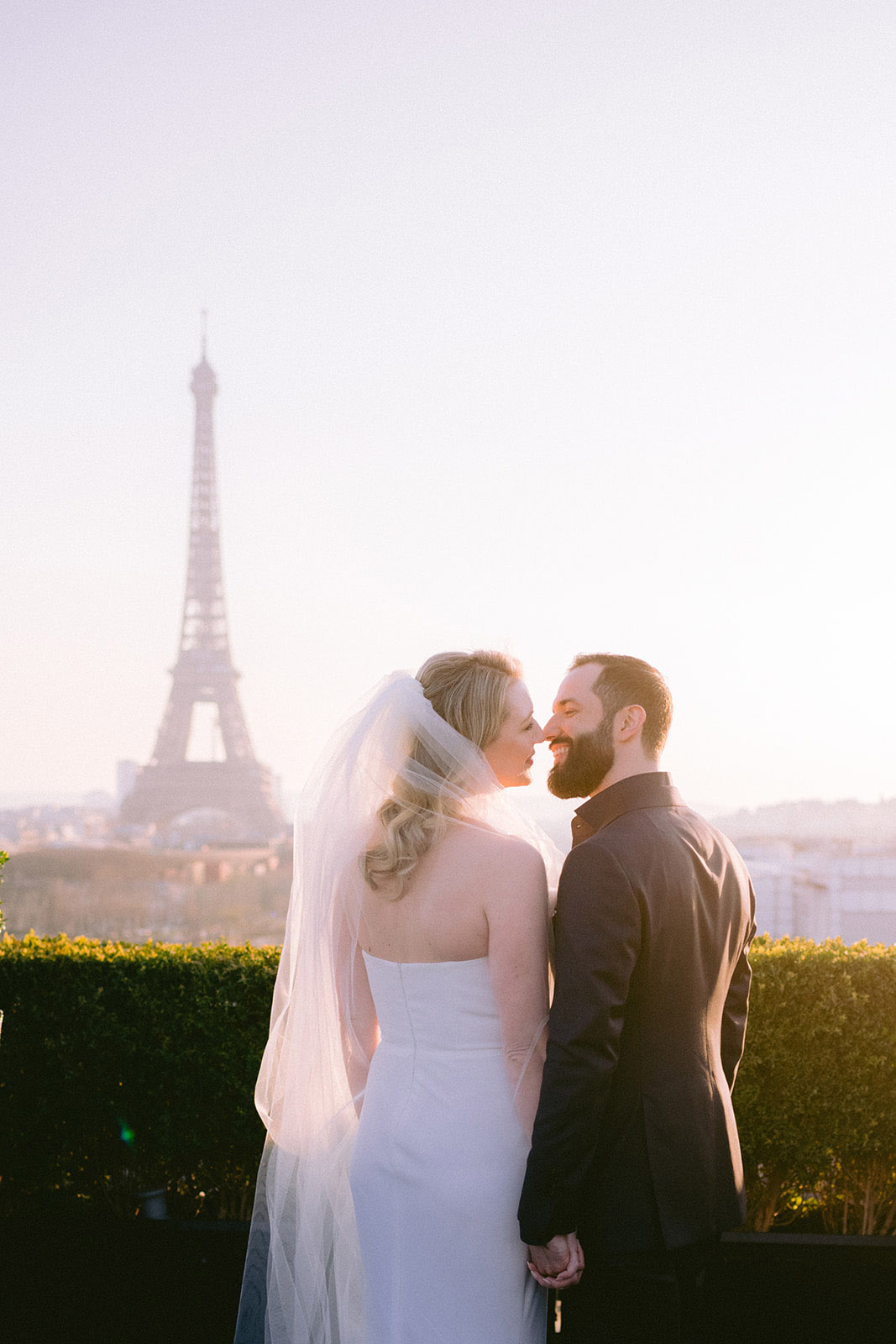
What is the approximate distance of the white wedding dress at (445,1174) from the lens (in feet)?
7.11

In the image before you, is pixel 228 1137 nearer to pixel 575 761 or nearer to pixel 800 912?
pixel 575 761

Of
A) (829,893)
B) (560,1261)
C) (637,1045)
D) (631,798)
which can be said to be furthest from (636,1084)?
(829,893)

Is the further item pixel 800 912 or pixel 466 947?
pixel 800 912

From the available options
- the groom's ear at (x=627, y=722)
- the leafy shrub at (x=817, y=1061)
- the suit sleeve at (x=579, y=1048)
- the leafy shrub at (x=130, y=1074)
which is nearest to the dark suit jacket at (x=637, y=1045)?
the suit sleeve at (x=579, y=1048)

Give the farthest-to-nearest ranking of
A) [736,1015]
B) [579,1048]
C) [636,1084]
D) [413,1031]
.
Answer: [736,1015]
[413,1031]
[636,1084]
[579,1048]

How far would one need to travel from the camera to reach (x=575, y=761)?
239cm

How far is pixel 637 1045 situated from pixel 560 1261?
48 centimetres

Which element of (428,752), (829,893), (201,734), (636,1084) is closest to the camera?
(636,1084)

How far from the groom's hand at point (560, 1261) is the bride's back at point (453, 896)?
0.63 metres

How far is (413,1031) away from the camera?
2291 mm

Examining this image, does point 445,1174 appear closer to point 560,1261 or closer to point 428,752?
point 560,1261

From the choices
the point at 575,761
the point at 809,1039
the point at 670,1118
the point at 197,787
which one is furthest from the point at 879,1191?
the point at 197,787

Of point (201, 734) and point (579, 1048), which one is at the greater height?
point (579, 1048)

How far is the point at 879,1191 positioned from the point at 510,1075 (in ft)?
8.90
